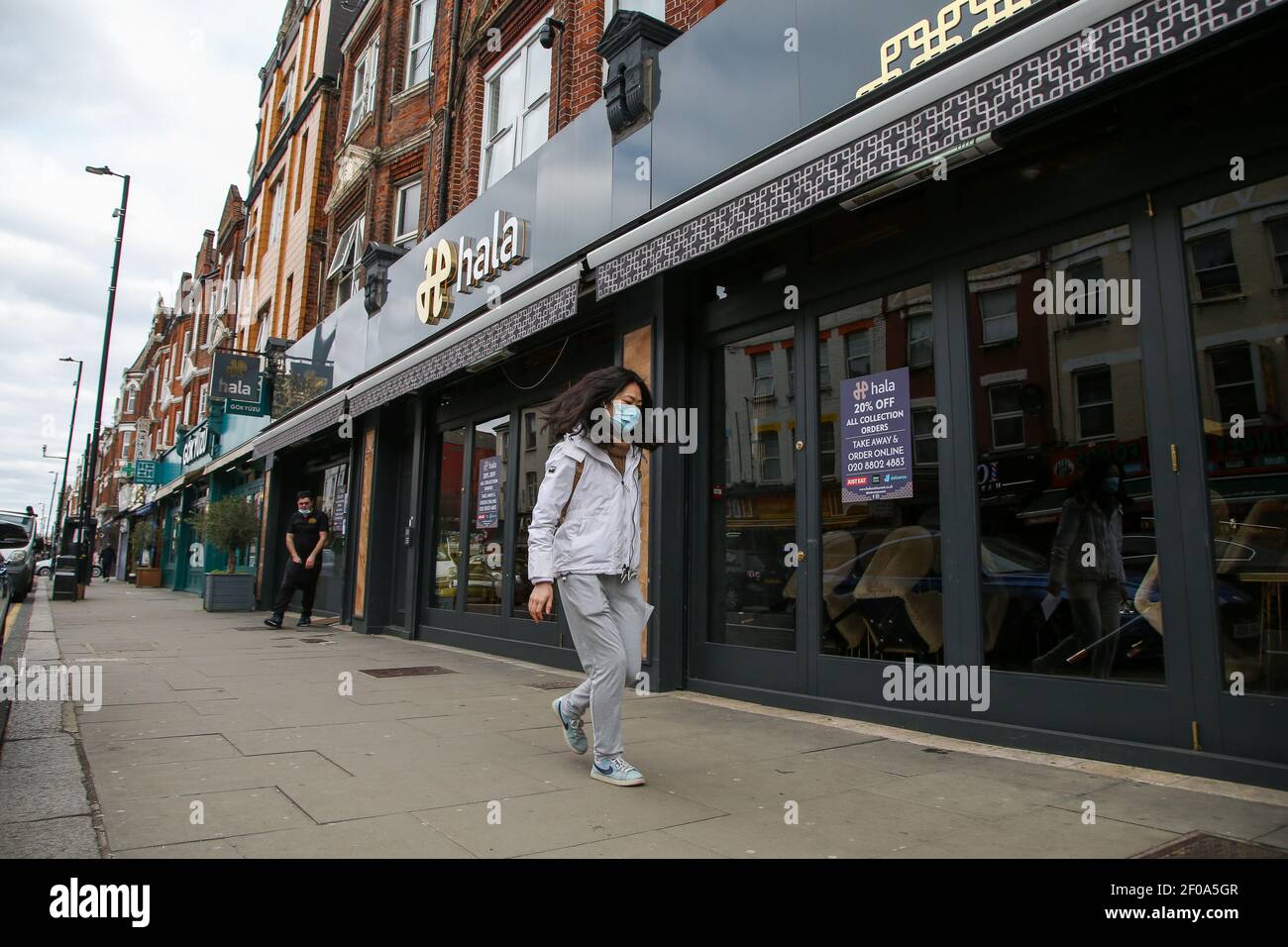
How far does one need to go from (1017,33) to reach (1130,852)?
344 cm

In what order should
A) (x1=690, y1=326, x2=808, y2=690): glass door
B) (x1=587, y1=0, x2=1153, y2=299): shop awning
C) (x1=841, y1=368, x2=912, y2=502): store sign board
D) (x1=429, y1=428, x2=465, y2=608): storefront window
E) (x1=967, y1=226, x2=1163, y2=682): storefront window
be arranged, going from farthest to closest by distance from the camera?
(x1=429, y1=428, x2=465, y2=608): storefront window, (x1=690, y1=326, x2=808, y2=690): glass door, (x1=841, y1=368, x2=912, y2=502): store sign board, (x1=967, y1=226, x2=1163, y2=682): storefront window, (x1=587, y1=0, x2=1153, y2=299): shop awning

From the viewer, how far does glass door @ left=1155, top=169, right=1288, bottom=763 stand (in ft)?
11.3

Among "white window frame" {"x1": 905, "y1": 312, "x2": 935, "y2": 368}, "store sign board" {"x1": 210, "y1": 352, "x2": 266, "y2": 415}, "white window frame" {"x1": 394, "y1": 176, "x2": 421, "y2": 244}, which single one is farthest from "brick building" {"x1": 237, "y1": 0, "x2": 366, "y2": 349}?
"white window frame" {"x1": 905, "y1": 312, "x2": 935, "y2": 368}

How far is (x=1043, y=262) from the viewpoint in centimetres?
437

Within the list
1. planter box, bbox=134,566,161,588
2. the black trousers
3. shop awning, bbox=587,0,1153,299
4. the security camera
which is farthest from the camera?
planter box, bbox=134,566,161,588

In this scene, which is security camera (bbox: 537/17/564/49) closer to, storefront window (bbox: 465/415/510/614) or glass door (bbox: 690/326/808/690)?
storefront window (bbox: 465/415/510/614)

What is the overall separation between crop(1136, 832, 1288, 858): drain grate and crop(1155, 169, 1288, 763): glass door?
903 mm

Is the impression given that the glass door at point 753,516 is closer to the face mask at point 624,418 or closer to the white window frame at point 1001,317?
the white window frame at point 1001,317

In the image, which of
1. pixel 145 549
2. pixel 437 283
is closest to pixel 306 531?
pixel 437 283

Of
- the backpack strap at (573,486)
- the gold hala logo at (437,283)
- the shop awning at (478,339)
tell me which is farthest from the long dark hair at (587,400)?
the gold hala logo at (437,283)

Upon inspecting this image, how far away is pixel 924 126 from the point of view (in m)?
3.95
